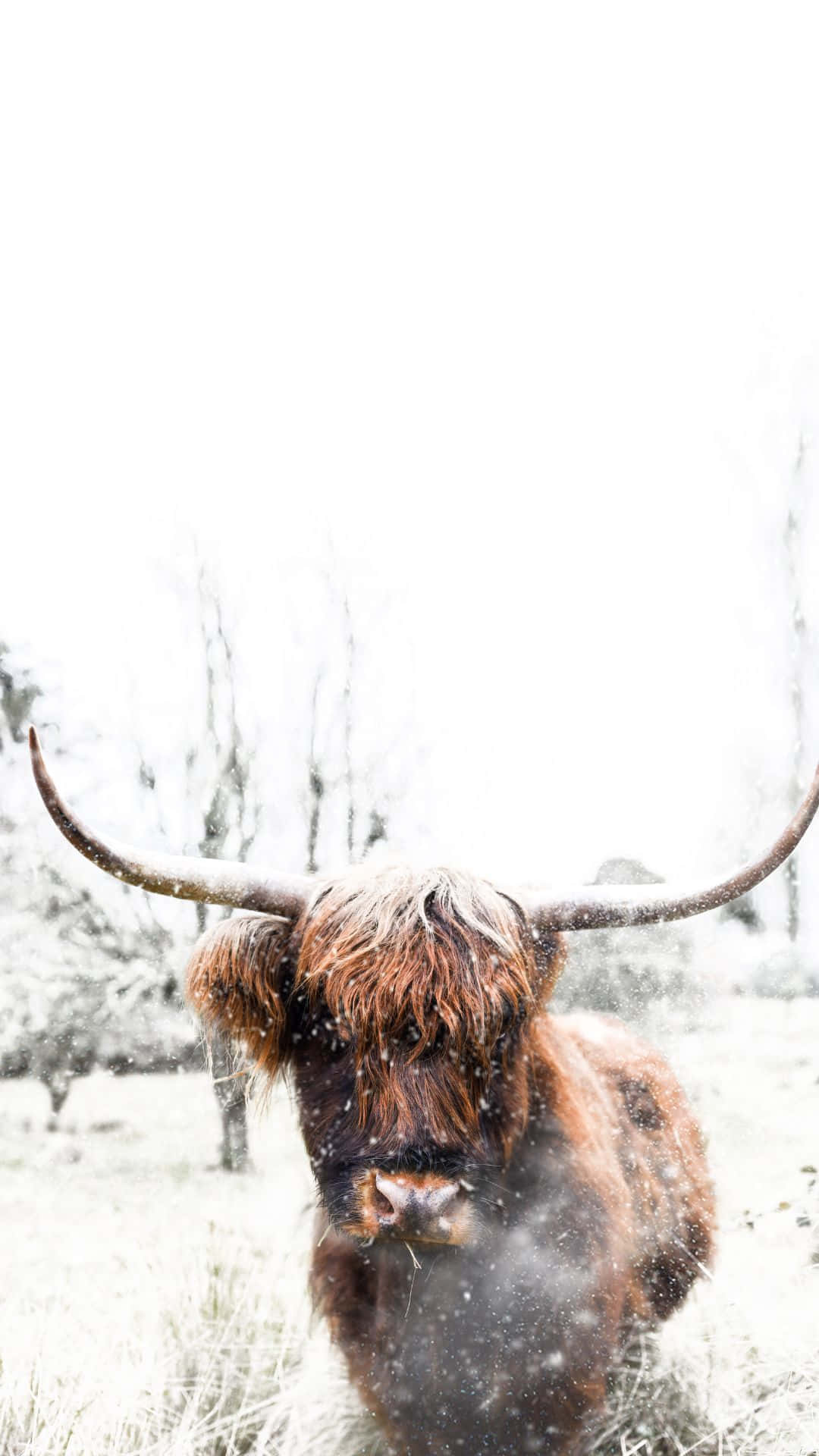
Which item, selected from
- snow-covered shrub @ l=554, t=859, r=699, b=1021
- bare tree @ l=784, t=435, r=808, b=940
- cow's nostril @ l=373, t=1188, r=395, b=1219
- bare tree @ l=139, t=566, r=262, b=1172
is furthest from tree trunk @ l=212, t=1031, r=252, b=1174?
bare tree @ l=784, t=435, r=808, b=940

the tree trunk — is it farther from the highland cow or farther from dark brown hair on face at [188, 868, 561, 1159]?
dark brown hair on face at [188, 868, 561, 1159]

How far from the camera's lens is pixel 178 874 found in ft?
8.16

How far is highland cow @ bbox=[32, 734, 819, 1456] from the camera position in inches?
95.4

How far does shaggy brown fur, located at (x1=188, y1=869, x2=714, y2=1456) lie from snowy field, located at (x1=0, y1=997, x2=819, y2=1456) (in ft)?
1.39

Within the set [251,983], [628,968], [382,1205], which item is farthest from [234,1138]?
[382,1205]

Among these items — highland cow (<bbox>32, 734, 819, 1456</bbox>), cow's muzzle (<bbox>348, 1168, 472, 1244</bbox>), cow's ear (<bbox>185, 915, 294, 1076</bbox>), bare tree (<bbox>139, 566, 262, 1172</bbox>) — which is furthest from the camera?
bare tree (<bbox>139, 566, 262, 1172</bbox>)

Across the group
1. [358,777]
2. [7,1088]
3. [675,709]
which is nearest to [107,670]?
[358,777]

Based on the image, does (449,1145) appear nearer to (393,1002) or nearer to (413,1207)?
(413,1207)

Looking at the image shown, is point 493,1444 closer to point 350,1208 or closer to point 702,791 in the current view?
point 350,1208

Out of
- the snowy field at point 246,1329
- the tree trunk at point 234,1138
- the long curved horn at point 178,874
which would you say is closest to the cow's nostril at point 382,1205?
the snowy field at point 246,1329

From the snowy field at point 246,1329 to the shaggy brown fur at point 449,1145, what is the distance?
16.6 inches

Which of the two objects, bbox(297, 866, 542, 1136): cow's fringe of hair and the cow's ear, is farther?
the cow's ear

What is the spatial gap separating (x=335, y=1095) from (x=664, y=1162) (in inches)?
73.8

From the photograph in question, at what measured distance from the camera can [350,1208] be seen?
2.42 m
